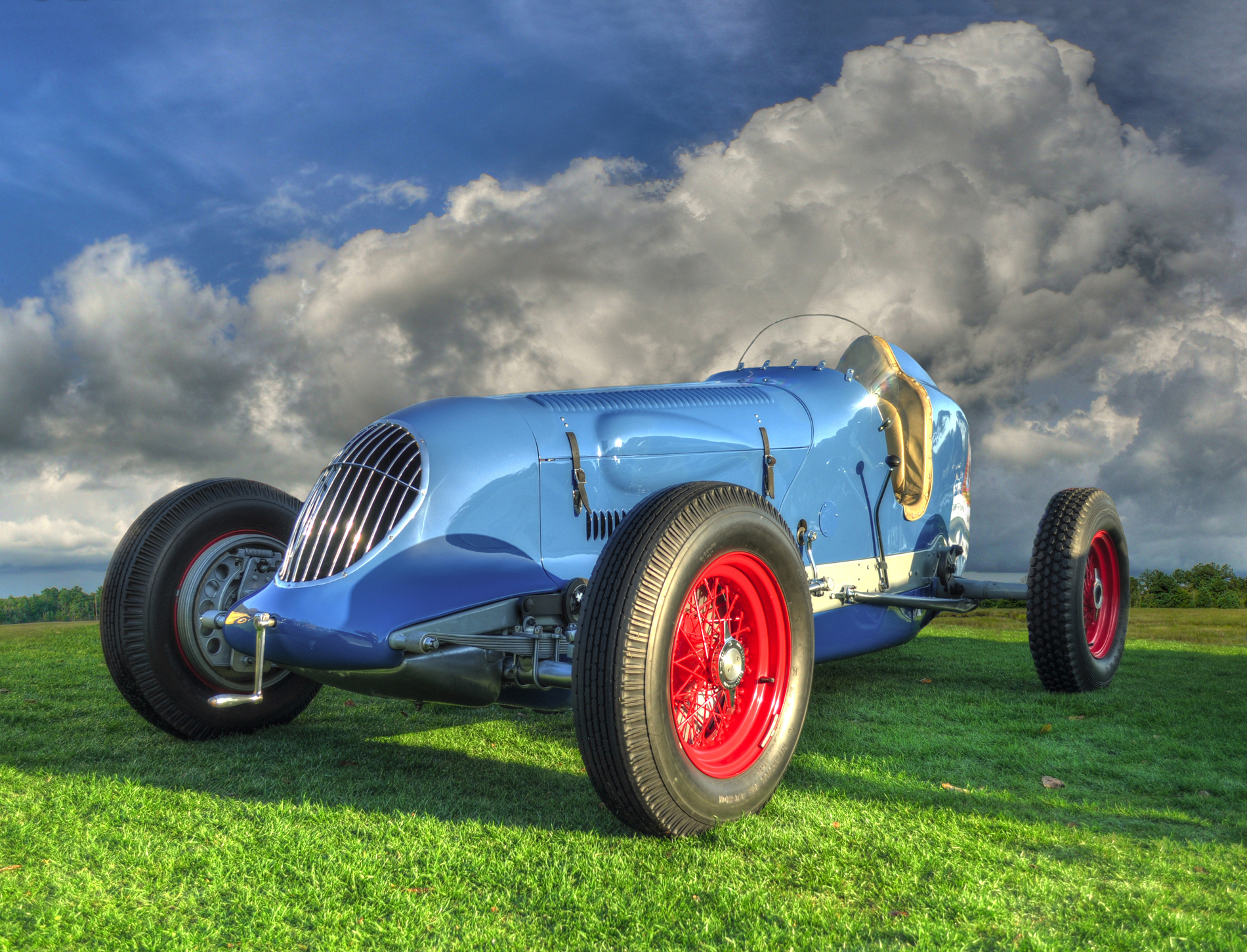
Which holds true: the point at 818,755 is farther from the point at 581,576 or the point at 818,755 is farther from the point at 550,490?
the point at 550,490

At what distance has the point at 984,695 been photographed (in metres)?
5.91

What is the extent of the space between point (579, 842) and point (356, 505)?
5.63 feet

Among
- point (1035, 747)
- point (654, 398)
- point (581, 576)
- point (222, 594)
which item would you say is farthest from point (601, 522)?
point (1035, 747)

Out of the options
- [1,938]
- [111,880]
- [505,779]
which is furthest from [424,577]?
[1,938]

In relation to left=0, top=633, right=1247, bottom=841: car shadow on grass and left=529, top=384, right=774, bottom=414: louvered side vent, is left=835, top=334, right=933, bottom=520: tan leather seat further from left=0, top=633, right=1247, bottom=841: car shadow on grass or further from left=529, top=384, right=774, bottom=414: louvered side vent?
left=0, top=633, right=1247, bottom=841: car shadow on grass

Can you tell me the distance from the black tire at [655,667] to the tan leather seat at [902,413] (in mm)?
2701

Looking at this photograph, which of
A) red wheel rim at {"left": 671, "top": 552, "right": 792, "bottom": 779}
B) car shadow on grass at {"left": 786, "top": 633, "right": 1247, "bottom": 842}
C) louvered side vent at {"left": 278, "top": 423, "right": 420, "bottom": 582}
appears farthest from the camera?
louvered side vent at {"left": 278, "top": 423, "right": 420, "bottom": 582}

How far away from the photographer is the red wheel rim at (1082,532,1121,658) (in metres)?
6.54

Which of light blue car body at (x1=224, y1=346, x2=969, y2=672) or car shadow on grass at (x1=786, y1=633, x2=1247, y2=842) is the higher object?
light blue car body at (x1=224, y1=346, x2=969, y2=672)

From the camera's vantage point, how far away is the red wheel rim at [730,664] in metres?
3.28

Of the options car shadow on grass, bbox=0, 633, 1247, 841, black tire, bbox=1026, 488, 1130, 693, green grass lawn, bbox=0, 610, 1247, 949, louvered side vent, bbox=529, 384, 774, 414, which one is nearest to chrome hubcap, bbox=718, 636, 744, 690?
green grass lawn, bbox=0, 610, 1247, 949

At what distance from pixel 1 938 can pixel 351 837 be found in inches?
40.2

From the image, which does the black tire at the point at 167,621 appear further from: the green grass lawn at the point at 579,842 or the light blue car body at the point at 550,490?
the light blue car body at the point at 550,490

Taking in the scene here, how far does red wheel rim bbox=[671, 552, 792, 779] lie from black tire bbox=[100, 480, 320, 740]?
269cm
